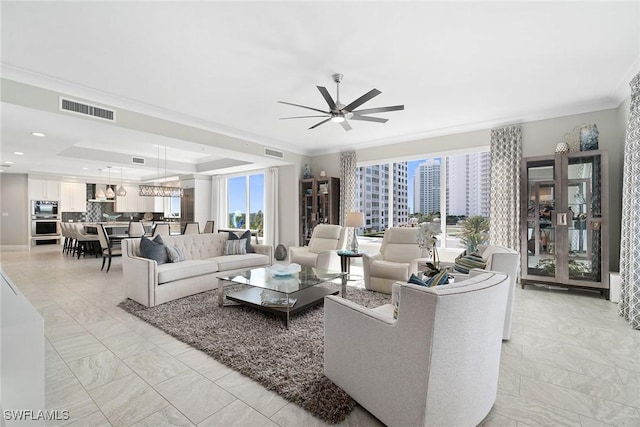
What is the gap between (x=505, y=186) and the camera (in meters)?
4.97

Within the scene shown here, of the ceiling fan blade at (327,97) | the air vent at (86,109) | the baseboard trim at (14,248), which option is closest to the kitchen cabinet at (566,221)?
the ceiling fan blade at (327,97)

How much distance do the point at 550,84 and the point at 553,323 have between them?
290 centimetres

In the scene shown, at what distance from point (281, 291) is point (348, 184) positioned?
4224 millimetres

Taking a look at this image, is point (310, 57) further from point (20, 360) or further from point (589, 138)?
point (589, 138)

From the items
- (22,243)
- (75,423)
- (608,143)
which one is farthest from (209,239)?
(22,243)

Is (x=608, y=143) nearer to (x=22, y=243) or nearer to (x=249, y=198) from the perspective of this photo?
(x=249, y=198)

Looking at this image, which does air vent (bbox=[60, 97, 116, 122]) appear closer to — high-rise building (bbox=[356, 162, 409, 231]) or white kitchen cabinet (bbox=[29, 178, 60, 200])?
high-rise building (bbox=[356, 162, 409, 231])

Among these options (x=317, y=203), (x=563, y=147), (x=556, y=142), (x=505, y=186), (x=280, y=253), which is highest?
(x=556, y=142)

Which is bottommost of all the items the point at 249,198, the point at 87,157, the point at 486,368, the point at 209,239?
the point at 486,368

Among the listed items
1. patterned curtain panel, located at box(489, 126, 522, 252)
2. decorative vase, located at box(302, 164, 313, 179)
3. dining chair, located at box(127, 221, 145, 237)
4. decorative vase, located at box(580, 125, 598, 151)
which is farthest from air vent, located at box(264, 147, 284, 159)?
decorative vase, located at box(580, 125, 598, 151)

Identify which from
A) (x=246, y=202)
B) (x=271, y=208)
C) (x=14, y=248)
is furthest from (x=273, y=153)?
(x=14, y=248)

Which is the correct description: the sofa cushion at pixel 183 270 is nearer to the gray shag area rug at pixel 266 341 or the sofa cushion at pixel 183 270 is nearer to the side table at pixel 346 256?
the gray shag area rug at pixel 266 341

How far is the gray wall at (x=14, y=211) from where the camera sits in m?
9.24

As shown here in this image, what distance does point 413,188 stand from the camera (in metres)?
6.47
